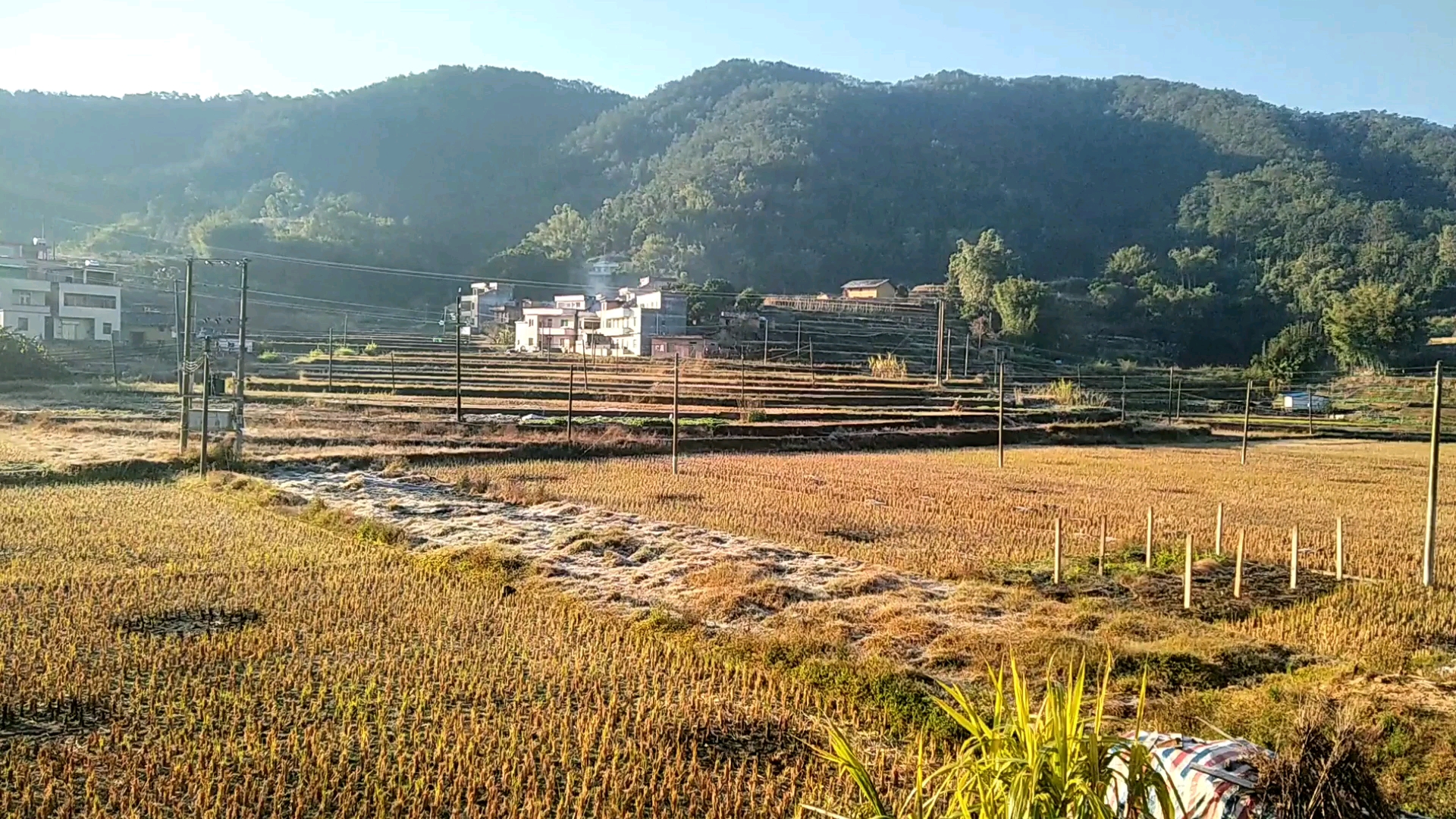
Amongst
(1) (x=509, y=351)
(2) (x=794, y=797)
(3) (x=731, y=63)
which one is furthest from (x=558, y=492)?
(3) (x=731, y=63)

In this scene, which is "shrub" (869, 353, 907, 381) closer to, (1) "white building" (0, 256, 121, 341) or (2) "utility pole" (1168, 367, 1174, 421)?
(2) "utility pole" (1168, 367, 1174, 421)

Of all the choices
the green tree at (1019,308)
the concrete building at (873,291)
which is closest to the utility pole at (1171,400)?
the green tree at (1019,308)

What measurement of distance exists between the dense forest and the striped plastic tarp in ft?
214

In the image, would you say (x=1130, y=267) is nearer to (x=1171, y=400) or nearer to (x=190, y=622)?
(x=1171, y=400)

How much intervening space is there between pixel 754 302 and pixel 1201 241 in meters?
70.0

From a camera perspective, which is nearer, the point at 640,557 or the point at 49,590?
the point at 49,590

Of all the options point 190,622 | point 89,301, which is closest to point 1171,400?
point 190,622

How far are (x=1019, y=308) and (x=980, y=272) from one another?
1248 cm

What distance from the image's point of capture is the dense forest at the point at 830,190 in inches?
3366

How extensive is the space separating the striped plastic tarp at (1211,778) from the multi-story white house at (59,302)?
209 ft

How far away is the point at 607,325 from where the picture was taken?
64.1 meters

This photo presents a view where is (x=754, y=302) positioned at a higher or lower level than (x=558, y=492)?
higher

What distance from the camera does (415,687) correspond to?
7602mm

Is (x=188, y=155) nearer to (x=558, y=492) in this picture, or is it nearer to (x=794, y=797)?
(x=558, y=492)
